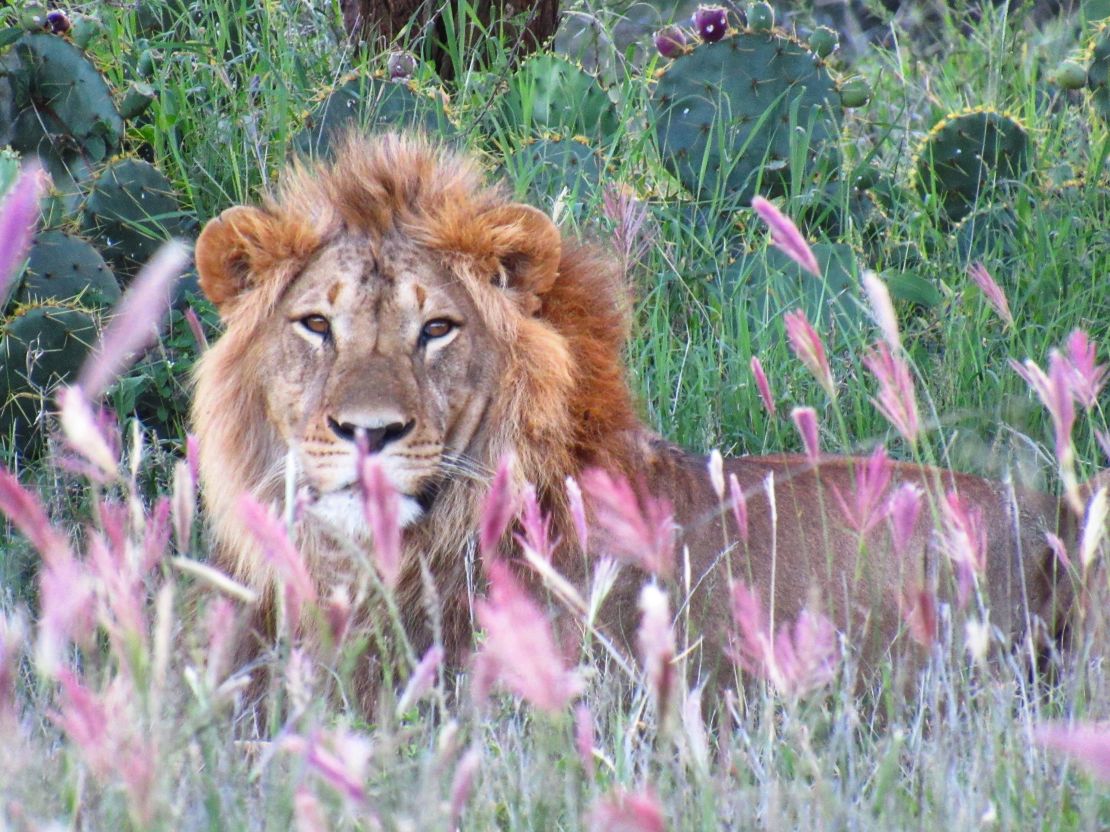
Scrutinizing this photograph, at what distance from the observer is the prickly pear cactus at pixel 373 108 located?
4961mm

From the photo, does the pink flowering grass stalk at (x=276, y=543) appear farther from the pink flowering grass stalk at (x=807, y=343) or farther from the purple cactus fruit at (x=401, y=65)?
the purple cactus fruit at (x=401, y=65)

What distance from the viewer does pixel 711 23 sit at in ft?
16.8

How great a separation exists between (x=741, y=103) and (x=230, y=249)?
242cm

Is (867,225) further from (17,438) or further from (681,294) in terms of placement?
(17,438)

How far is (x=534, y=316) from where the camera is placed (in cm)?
320

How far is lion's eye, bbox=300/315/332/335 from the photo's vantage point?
9.84 feet

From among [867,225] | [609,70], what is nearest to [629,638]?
[867,225]

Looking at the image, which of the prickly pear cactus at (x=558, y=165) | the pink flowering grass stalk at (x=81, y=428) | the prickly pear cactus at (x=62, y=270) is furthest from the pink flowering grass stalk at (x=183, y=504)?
the prickly pear cactus at (x=558, y=165)

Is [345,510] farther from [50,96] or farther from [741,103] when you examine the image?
[741,103]

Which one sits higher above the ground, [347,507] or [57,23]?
[57,23]

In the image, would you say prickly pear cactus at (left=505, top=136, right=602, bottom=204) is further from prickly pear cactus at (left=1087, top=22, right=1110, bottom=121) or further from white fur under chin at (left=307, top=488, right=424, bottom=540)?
white fur under chin at (left=307, top=488, right=424, bottom=540)

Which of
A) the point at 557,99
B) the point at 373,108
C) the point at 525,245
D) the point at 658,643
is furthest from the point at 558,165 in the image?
the point at 658,643

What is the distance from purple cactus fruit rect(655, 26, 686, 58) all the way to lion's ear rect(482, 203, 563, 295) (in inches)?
87.4

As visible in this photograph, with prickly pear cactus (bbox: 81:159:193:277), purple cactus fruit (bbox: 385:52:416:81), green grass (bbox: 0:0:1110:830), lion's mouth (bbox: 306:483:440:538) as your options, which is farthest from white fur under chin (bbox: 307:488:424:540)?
purple cactus fruit (bbox: 385:52:416:81)
